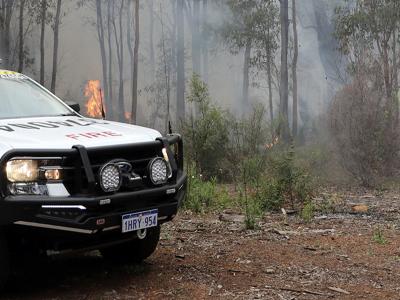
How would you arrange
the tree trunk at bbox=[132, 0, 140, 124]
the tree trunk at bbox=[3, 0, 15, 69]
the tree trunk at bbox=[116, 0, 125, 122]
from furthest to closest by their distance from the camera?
1. the tree trunk at bbox=[116, 0, 125, 122]
2. the tree trunk at bbox=[132, 0, 140, 124]
3. the tree trunk at bbox=[3, 0, 15, 69]

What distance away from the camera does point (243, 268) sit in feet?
16.4

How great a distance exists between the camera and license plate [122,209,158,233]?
4134mm

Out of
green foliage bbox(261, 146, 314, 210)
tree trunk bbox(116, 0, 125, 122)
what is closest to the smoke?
tree trunk bbox(116, 0, 125, 122)

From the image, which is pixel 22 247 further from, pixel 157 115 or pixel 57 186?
pixel 157 115

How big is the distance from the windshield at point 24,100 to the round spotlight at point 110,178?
4.34ft

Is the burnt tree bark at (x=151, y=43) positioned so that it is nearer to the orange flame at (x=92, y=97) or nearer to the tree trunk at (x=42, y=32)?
the orange flame at (x=92, y=97)

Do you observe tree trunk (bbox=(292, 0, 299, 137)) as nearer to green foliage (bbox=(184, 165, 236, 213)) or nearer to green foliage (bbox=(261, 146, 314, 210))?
green foliage (bbox=(184, 165, 236, 213))

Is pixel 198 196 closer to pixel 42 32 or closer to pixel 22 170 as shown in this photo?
pixel 22 170

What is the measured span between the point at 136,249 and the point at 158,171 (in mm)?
1070

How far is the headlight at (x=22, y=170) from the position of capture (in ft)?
12.5

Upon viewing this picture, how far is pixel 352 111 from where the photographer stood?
1209 centimetres

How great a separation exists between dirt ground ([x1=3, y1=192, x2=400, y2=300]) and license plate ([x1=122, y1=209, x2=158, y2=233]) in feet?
1.79

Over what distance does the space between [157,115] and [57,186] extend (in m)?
26.3

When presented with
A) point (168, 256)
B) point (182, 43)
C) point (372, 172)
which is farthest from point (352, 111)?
point (182, 43)
